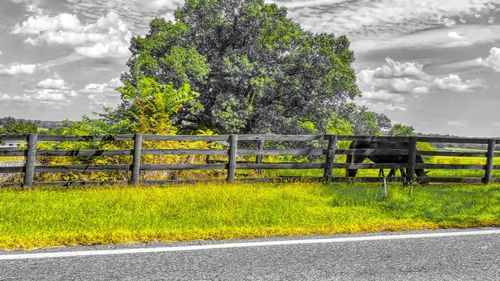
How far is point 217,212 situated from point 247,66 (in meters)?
17.6

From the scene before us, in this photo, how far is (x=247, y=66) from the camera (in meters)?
24.6

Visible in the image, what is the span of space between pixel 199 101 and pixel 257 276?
841 inches

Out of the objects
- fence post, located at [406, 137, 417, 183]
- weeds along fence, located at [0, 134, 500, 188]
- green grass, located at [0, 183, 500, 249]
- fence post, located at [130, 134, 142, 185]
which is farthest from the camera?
fence post, located at [406, 137, 417, 183]

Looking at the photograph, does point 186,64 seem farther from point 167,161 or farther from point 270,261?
point 270,261

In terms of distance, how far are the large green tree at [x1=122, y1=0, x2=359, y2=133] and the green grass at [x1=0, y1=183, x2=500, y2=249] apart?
14.6m

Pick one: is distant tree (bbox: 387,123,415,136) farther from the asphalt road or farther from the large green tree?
the asphalt road

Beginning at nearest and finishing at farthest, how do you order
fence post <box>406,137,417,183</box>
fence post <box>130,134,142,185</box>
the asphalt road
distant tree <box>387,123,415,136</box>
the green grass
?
the asphalt road → the green grass → fence post <box>130,134,142,185</box> → fence post <box>406,137,417,183</box> → distant tree <box>387,123,415,136</box>

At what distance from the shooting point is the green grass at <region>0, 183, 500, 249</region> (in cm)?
620

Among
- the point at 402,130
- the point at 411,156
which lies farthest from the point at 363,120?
the point at 411,156

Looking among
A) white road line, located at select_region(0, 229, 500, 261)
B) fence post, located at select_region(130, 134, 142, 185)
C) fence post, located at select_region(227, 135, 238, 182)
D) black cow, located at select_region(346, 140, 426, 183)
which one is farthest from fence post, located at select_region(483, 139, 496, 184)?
fence post, located at select_region(130, 134, 142, 185)

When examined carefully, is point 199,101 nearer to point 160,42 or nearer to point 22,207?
point 160,42

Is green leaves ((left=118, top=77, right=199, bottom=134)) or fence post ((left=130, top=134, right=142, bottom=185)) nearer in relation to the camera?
fence post ((left=130, top=134, right=142, bottom=185))

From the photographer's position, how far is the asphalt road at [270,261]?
459cm

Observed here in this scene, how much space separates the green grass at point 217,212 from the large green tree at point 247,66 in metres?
14.6
